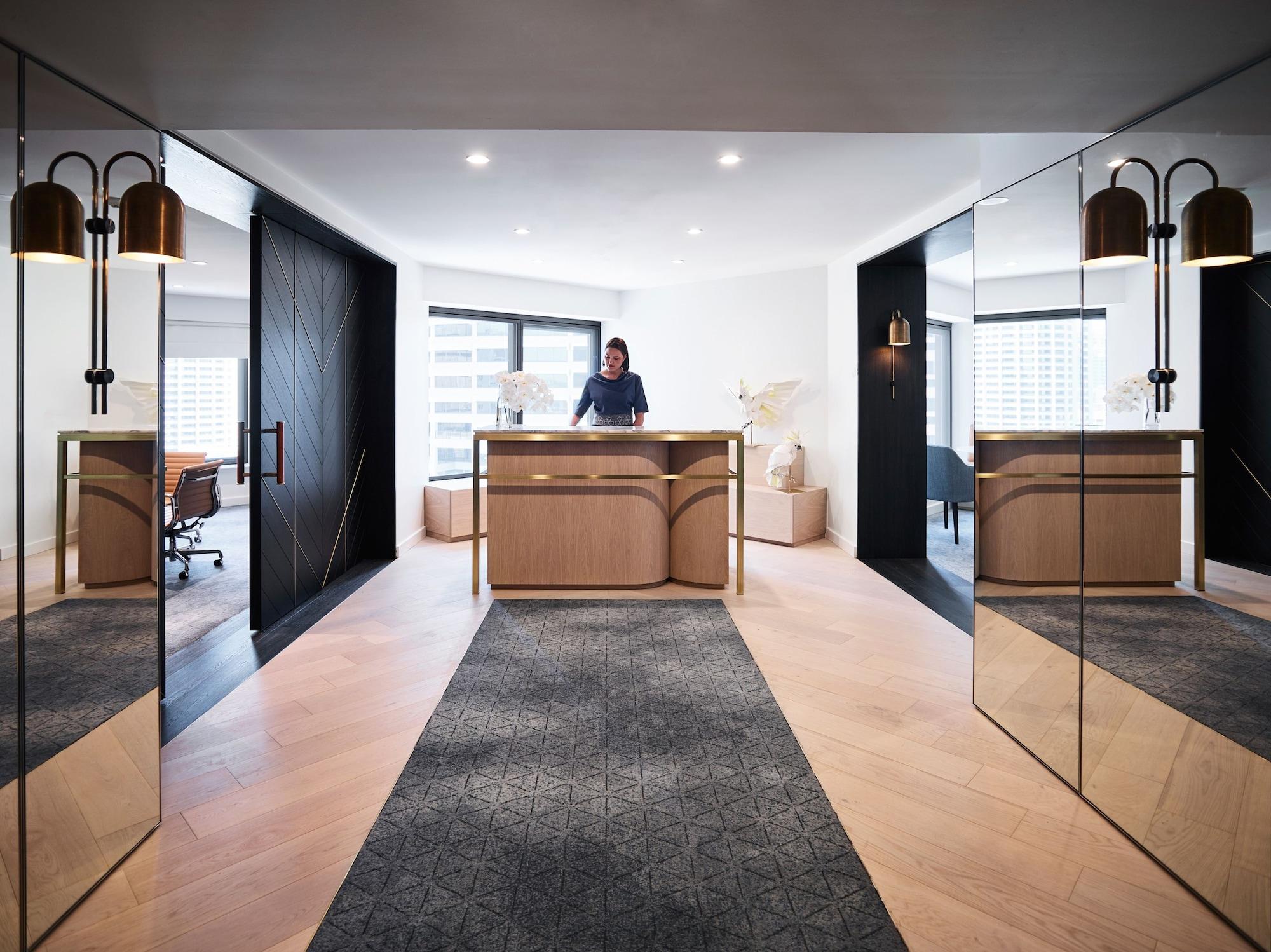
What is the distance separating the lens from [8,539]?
4.65ft

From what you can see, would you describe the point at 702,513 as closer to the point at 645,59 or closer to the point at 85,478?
the point at 645,59

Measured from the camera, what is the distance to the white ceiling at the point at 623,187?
3373mm

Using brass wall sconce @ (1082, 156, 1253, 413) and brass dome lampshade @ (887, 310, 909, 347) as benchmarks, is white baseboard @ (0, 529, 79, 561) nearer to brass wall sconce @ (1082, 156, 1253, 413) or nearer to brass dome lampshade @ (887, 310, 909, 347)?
brass wall sconce @ (1082, 156, 1253, 413)

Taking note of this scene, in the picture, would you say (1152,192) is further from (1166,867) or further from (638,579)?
(638,579)

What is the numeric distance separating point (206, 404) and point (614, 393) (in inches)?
244

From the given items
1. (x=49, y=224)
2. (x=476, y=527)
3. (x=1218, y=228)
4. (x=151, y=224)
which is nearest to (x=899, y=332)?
(x=476, y=527)

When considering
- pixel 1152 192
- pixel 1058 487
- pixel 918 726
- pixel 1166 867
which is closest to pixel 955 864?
pixel 1166 867

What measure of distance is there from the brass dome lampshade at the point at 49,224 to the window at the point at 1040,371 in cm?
265

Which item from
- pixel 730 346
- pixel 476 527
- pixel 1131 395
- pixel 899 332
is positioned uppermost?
pixel 730 346

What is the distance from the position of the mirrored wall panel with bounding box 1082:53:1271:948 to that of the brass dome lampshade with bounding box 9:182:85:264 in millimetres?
2633

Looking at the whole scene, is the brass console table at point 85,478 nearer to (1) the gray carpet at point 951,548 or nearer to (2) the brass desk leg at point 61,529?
(2) the brass desk leg at point 61,529

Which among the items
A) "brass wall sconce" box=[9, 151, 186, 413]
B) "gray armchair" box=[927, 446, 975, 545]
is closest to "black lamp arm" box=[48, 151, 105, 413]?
"brass wall sconce" box=[9, 151, 186, 413]

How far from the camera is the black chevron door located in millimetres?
3877

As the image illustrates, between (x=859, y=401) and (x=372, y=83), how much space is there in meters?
4.60
